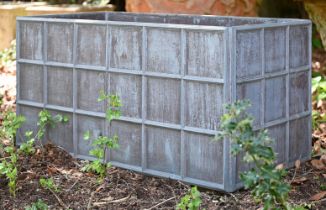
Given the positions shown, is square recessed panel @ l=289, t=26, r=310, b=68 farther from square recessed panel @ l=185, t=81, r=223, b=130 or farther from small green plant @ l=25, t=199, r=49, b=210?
small green plant @ l=25, t=199, r=49, b=210

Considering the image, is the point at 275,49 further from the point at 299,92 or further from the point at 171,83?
the point at 171,83

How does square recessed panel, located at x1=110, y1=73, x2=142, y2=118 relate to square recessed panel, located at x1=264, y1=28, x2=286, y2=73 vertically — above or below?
below

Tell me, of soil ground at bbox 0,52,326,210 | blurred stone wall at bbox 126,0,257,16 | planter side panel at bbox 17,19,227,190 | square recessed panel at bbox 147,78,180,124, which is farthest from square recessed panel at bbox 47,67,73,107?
blurred stone wall at bbox 126,0,257,16

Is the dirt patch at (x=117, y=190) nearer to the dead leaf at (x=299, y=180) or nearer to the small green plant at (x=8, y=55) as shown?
the dead leaf at (x=299, y=180)

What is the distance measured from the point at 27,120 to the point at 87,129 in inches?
20.0

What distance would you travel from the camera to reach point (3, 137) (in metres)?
4.71

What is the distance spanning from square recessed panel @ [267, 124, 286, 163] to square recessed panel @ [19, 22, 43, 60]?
1.37m

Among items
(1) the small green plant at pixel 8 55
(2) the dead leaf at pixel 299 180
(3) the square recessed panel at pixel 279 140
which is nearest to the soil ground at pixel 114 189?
(2) the dead leaf at pixel 299 180

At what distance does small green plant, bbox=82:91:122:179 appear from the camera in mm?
3705

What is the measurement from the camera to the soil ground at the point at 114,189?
353 cm

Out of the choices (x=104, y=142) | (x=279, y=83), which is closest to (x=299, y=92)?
(x=279, y=83)

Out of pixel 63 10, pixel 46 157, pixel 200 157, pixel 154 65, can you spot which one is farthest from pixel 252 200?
pixel 63 10

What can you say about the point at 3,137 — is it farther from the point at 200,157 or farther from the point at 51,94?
the point at 200,157

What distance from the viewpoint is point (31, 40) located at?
433 cm
